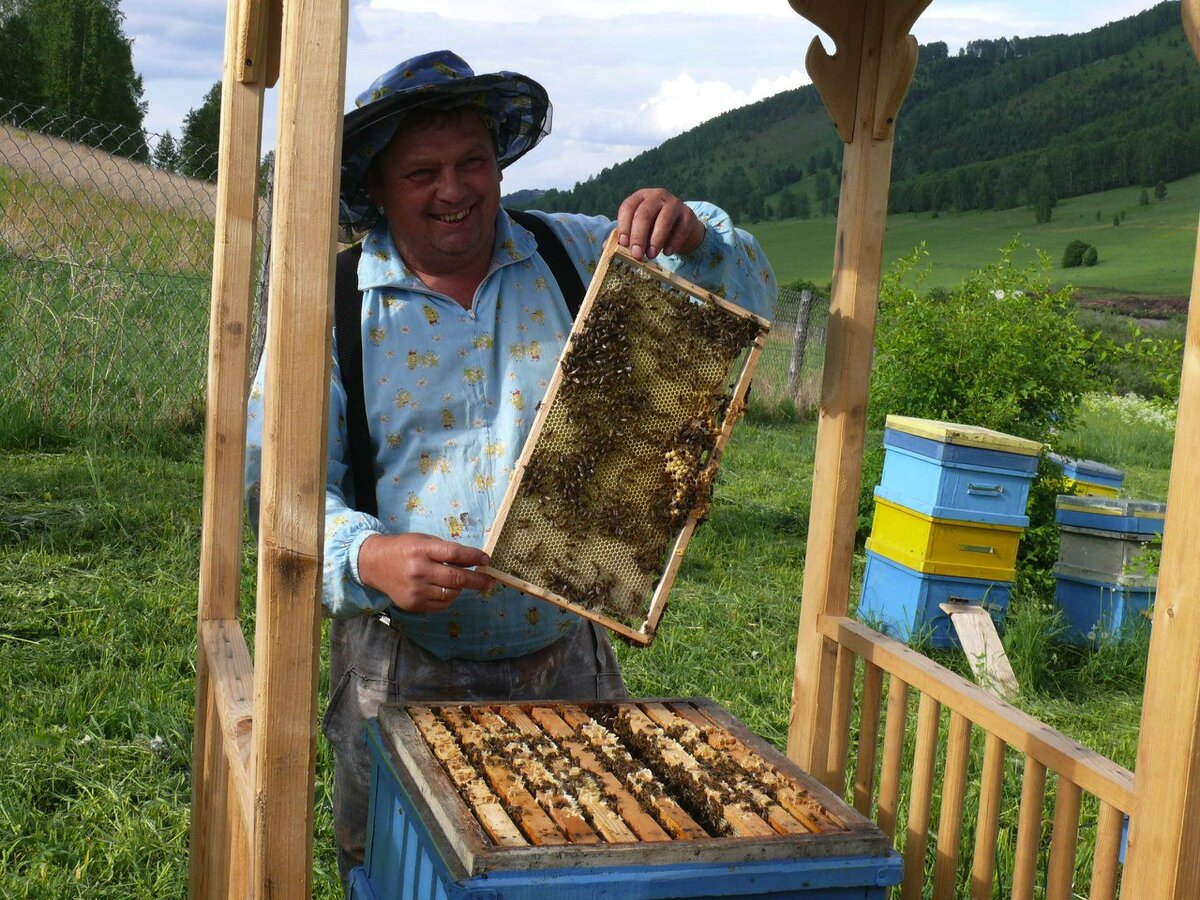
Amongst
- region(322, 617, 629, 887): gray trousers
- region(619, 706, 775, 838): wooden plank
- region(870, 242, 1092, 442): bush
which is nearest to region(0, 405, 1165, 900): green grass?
region(322, 617, 629, 887): gray trousers

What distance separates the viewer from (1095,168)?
67.8 meters

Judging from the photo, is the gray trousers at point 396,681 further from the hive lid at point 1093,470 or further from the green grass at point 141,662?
the hive lid at point 1093,470

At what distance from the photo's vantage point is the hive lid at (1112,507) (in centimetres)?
612

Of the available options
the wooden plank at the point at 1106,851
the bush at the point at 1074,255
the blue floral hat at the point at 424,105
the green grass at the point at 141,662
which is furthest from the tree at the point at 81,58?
the wooden plank at the point at 1106,851

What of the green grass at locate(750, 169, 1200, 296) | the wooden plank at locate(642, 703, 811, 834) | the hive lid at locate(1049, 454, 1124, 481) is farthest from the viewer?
the green grass at locate(750, 169, 1200, 296)

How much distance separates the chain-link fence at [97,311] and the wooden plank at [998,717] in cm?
636

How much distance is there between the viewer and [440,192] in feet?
8.88

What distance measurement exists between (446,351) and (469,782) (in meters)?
1.10

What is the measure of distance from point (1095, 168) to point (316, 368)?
74302 millimetres

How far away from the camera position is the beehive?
1751mm

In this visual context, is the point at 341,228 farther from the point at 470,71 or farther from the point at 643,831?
the point at 643,831

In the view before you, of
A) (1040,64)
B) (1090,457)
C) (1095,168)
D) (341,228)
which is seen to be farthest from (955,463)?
(1040,64)

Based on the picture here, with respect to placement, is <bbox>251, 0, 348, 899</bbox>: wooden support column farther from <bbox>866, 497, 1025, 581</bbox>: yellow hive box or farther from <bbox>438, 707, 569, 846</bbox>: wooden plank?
<bbox>866, 497, 1025, 581</bbox>: yellow hive box

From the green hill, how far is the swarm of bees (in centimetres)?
5017
